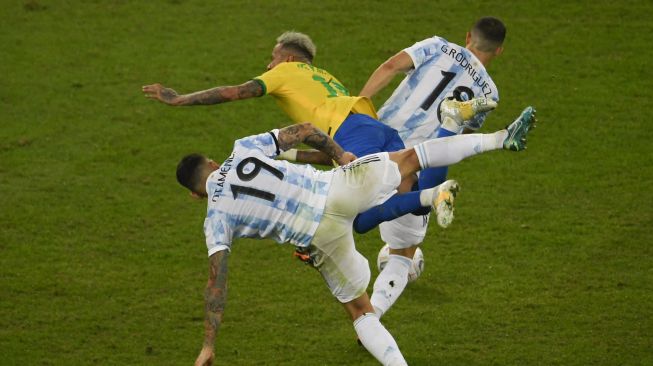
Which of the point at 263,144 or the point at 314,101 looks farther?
the point at 314,101

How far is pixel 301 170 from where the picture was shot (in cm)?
899

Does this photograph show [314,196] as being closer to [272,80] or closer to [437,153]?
[437,153]

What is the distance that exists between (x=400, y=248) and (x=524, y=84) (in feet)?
18.3

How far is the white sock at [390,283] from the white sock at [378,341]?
931 mm

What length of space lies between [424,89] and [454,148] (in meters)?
1.78

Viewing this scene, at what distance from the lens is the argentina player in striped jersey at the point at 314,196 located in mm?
8781

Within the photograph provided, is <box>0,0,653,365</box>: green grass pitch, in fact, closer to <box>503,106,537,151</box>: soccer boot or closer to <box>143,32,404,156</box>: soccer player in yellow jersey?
<box>143,32,404,156</box>: soccer player in yellow jersey

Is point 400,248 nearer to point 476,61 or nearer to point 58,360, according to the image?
point 476,61

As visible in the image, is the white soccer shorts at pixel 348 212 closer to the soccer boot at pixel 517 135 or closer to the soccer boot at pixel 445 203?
the soccer boot at pixel 445 203

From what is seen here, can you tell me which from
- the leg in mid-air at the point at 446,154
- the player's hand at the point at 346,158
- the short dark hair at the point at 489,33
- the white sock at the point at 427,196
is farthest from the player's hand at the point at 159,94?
the short dark hair at the point at 489,33

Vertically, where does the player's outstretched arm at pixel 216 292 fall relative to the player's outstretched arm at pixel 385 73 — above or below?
below

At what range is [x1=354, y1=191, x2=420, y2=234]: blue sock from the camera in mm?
9086

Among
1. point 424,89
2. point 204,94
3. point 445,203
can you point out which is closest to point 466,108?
point 445,203

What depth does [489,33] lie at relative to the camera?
10781 mm
